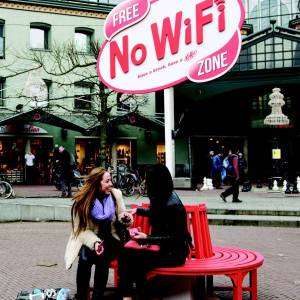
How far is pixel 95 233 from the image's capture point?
5.81m

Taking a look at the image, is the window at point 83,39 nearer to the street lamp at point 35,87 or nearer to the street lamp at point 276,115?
the street lamp at point 35,87

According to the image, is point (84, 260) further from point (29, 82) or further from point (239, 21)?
point (29, 82)

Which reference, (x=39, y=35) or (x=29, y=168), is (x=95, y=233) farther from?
(x=39, y=35)

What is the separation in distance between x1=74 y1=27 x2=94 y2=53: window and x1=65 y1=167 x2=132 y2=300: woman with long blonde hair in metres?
28.0

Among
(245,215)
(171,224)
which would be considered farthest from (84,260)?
(245,215)

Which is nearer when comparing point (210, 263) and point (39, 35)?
point (210, 263)

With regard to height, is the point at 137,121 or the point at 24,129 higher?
the point at 137,121

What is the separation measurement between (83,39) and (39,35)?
8.91 feet

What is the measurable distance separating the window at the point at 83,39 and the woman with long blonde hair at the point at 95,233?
91.7 feet

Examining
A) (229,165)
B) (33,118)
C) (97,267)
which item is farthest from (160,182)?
(33,118)

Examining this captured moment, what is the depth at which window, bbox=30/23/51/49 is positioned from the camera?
1261 inches

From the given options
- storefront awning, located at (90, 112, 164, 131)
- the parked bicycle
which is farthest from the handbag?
storefront awning, located at (90, 112, 164, 131)

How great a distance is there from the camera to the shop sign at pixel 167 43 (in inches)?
587

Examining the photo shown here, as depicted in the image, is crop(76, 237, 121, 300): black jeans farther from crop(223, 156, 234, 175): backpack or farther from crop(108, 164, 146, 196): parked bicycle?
crop(108, 164, 146, 196): parked bicycle
